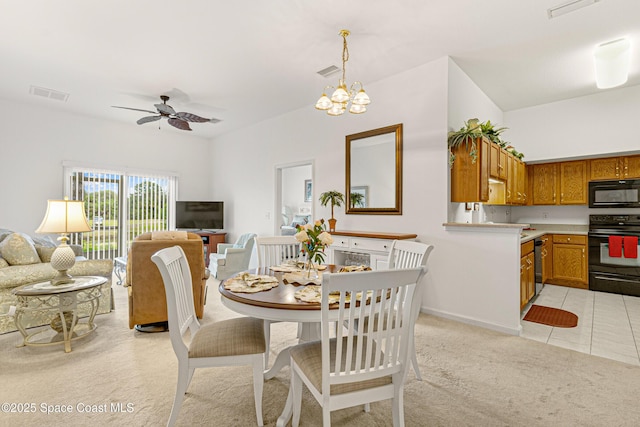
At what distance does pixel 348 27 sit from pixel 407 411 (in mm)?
3065

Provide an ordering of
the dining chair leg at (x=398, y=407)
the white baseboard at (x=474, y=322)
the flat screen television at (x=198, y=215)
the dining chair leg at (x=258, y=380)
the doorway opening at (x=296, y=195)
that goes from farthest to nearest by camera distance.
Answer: the doorway opening at (x=296, y=195), the flat screen television at (x=198, y=215), the white baseboard at (x=474, y=322), the dining chair leg at (x=258, y=380), the dining chair leg at (x=398, y=407)

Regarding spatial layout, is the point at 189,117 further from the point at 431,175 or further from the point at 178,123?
the point at 431,175

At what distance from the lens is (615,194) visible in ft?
14.7

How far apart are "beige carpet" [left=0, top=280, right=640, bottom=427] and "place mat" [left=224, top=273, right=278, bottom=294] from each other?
2.39 ft

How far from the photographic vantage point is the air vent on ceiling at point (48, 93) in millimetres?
4305

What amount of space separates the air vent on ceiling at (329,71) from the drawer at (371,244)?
2055 millimetres

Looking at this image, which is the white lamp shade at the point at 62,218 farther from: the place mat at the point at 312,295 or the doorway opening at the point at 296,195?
the doorway opening at the point at 296,195

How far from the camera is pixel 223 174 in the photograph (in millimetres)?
6812

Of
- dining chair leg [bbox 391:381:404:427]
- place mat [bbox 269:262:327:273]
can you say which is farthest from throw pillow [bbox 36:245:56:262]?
dining chair leg [bbox 391:381:404:427]

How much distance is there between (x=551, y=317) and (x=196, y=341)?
374 cm

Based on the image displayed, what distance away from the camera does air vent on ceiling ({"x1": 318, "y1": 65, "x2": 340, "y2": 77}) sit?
3658 mm

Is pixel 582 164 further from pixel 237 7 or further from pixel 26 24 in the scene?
pixel 26 24

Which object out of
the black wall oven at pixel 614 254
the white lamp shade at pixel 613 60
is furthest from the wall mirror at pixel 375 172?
the black wall oven at pixel 614 254

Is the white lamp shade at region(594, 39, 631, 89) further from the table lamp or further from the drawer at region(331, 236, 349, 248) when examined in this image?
the table lamp
